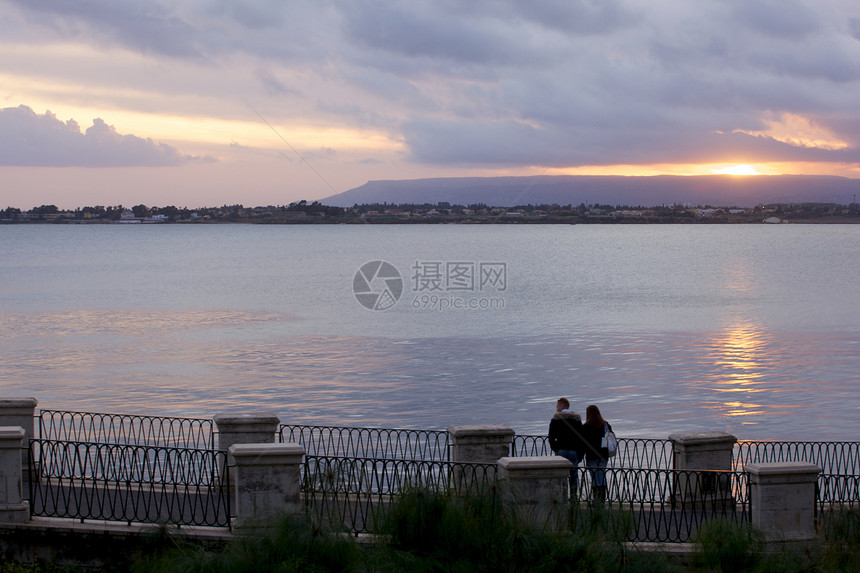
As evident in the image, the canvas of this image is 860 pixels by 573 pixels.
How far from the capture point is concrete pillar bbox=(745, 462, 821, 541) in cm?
1255

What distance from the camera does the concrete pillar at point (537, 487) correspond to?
40.3 ft

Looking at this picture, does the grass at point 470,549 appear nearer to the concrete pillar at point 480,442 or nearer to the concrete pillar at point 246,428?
the concrete pillar at point 480,442

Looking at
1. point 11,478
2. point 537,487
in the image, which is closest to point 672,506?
point 537,487

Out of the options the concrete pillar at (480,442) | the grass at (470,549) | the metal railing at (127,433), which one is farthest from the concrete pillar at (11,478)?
the metal railing at (127,433)

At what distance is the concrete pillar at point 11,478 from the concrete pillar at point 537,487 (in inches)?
241

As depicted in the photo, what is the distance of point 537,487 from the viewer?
40.7ft

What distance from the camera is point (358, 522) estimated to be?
13.4 meters

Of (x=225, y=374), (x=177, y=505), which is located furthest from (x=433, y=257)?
(x=177, y=505)

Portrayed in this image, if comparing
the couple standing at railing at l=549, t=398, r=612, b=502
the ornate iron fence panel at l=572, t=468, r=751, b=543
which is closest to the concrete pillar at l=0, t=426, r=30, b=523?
the ornate iron fence panel at l=572, t=468, r=751, b=543

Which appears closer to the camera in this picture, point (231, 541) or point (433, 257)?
point (231, 541)

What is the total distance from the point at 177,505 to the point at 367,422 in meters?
14.8

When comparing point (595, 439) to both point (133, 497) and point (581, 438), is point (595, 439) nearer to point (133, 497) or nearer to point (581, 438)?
point (581, 438)

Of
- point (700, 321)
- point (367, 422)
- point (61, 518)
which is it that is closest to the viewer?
point (61, 518)

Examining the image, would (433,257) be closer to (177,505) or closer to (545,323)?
(545,323)
